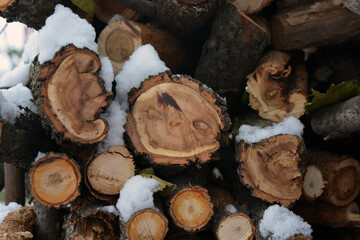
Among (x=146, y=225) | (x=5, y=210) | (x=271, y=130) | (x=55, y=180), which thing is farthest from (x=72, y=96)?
(x=271, y=130)

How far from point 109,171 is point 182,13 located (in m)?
0.82

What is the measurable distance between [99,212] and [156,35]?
3.08ft

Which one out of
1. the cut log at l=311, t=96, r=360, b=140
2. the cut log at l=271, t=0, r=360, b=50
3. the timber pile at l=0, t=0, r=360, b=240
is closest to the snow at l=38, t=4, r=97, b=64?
the timber pile at l=0, t=0, r=360, b=240

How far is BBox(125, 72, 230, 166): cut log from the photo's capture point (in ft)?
4.33

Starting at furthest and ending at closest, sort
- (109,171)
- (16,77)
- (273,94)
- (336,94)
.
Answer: (16,77)
(273,94)
(336,94)
(109,171)

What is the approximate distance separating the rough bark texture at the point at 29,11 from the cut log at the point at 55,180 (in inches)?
25.2

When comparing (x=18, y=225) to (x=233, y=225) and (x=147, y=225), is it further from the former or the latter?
(x=233, y=225)

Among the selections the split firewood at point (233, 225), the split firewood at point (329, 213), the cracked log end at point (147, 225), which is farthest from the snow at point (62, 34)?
the split firewood at point (329, 213)

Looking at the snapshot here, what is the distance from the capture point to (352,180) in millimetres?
1773

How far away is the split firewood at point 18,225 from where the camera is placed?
4.27 ft

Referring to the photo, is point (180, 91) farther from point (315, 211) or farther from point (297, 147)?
point (315, 211)

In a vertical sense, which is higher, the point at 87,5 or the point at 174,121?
the point at 87,5

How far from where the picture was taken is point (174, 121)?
134cm

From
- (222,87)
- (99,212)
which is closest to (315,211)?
(222,87)
